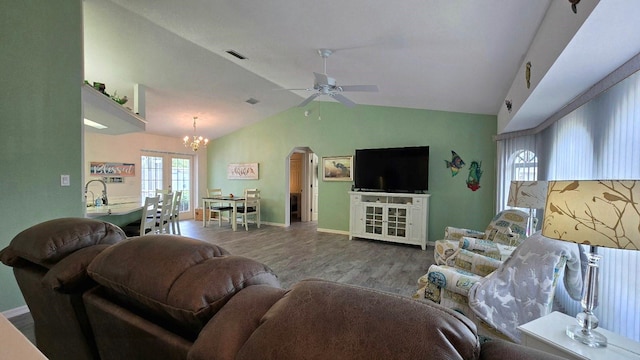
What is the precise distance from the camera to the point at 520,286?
1.91 meters

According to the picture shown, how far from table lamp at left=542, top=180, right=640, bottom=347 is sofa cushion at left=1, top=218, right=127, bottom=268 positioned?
194cm

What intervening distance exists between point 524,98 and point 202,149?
8.29 metres

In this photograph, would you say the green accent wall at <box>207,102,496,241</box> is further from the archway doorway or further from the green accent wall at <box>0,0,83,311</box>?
the green accent wall at <box>0,0,83,311</box>

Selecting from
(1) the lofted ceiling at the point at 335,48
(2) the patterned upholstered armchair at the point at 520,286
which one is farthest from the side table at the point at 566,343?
(1) the lofted ceiling at the point at 335,48

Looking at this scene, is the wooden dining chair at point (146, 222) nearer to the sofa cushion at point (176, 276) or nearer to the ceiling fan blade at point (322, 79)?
the ceiling fan blade at point (322, 79)

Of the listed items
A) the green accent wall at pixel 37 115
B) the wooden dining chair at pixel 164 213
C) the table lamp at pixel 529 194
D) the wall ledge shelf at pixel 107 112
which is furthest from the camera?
the wooden dining chair at pixel 164 213

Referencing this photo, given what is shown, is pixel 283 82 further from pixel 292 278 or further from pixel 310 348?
pixel 310 348

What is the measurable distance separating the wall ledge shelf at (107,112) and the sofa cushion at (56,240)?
2.50 metres

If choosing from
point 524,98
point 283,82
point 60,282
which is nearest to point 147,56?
point 283,82

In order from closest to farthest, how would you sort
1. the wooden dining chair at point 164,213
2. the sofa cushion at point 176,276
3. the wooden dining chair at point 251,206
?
the sofa cushion at point 176,276 → the wooden dining chair at point 164,213 → the wooden dining chair at point 251,206

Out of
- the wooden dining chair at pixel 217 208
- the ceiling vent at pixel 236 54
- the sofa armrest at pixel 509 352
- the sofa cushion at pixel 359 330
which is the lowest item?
the wooden dining chair at pixel 217 208

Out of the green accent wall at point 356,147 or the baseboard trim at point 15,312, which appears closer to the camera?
the baseboard trim at point 15,312

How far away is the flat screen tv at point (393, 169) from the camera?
5.30 m

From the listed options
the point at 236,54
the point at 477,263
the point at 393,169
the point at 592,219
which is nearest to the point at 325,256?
the point at 393,169
